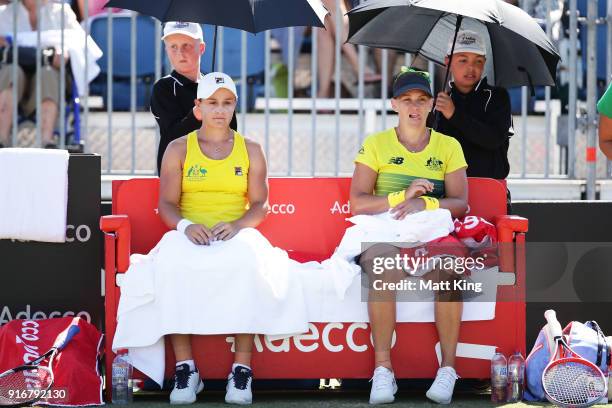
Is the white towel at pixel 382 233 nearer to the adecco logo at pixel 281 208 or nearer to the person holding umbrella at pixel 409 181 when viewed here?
the person holding umbrella at pixel 409 181

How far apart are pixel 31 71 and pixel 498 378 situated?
3752 millimetres

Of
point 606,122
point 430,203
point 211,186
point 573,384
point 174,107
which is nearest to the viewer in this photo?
point 573,384

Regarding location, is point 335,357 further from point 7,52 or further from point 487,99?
point 7,52

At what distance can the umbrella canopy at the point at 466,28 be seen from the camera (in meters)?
6.65

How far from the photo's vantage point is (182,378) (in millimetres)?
6133

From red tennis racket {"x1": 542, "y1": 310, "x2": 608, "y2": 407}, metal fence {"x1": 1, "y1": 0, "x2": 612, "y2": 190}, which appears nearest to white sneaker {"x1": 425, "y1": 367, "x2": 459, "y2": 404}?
red tennis racket {"x1": 542, "y1": 310, "x2": 608, "y2": 407}

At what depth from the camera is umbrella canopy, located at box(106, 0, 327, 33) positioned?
6.57 m

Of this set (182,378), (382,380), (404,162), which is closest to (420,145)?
(404,162)

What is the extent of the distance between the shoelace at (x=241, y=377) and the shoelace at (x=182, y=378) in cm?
22

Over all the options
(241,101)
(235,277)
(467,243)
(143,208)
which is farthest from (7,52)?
(467,243)

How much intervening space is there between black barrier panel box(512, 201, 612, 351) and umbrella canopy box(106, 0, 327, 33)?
1.91 m

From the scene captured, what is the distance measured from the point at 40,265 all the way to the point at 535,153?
361cm

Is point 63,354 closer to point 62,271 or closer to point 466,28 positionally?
point 62,271

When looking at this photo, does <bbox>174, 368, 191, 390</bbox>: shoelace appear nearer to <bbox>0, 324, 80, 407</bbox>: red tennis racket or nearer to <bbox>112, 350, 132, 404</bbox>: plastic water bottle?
<bbox>112, 350, 132, 404</bbox>: plastic water bottle
